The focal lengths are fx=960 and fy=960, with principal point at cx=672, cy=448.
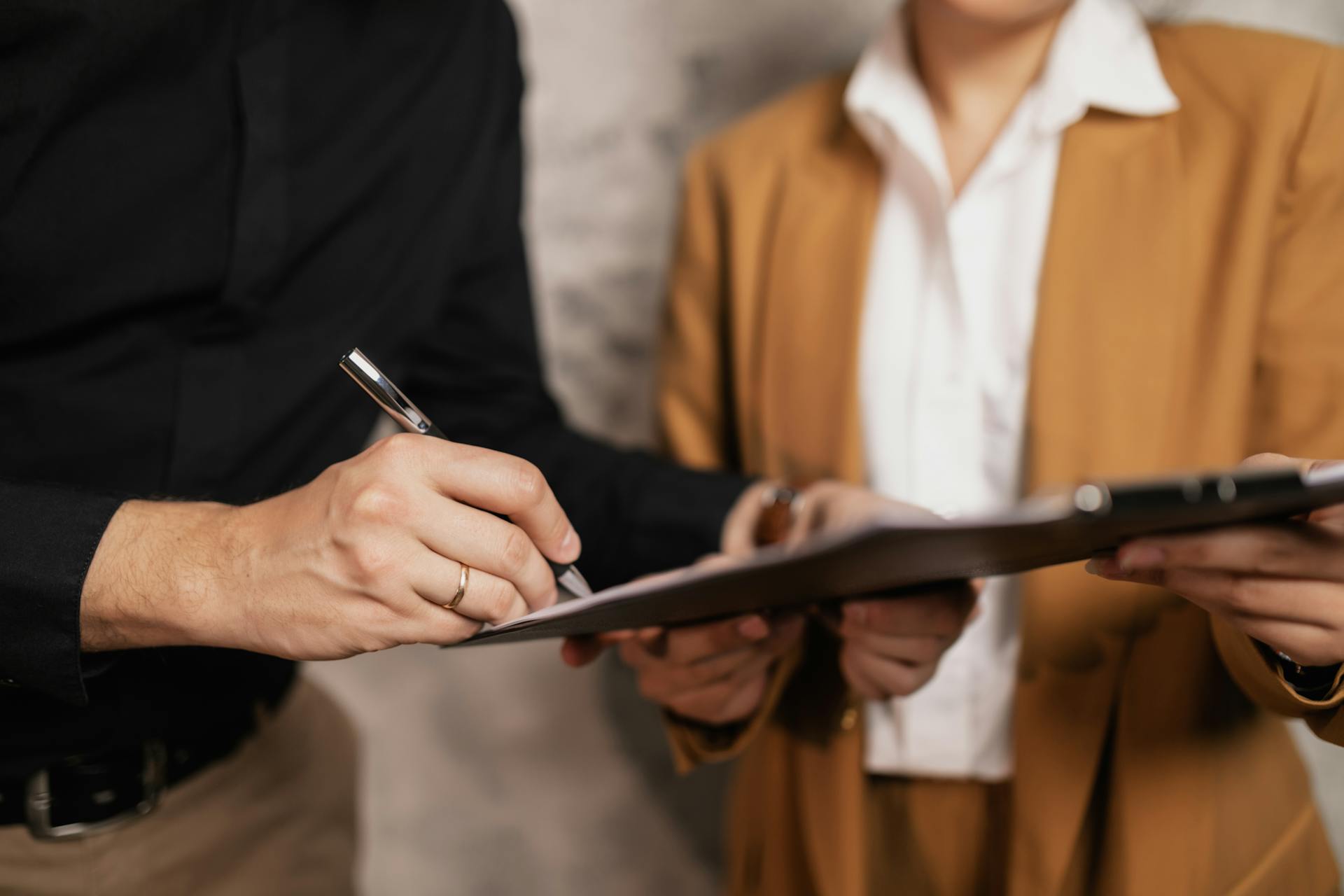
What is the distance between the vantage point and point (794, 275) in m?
1.04

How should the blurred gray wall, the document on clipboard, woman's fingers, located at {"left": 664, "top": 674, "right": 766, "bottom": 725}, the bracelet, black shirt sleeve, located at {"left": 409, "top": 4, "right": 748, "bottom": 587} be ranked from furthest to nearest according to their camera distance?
the blurred gray wall
black shirt sleeve, located at {"left": 409, "top": 4, "right": 748, "bottom": 587}
woman's fingers, located at {"left": 664, "top": 674, "right": 766, "bottom": 725}
the bracelet
the document on clipboard

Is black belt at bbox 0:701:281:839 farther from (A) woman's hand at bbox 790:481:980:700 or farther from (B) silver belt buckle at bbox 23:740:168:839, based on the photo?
(A) woman's hand at bbox 790:481:980:700

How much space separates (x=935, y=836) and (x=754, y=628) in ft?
1.35

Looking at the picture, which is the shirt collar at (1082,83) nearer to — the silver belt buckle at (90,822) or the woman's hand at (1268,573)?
the woman's hand at (1268,573)

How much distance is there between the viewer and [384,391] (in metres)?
0.62

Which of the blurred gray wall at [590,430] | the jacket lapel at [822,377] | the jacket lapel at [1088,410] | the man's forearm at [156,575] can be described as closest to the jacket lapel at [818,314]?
the jacket lapel at [822,377]

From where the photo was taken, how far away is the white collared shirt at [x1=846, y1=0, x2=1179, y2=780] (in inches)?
36.7

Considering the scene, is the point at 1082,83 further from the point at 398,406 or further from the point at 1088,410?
the point at 398,406

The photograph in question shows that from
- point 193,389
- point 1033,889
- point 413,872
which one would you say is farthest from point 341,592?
point 413,872

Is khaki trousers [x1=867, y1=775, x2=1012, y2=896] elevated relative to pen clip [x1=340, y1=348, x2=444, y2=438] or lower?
lower

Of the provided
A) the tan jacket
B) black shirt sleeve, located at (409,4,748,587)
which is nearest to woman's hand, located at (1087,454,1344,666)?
the tan jacket

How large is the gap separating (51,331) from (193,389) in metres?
0.12

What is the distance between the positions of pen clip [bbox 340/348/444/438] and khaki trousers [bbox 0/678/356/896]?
62 cm

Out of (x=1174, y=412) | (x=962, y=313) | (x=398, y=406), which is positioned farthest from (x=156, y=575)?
(x=1174, y=412)
